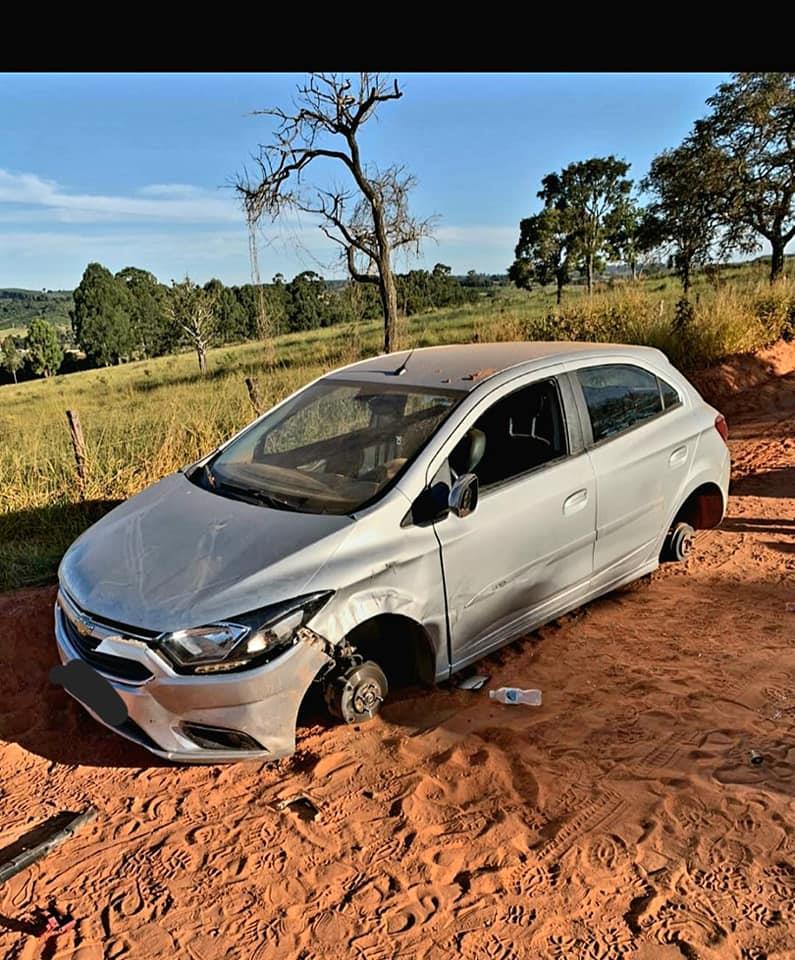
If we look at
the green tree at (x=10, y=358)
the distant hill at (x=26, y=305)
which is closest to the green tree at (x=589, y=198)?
the green tree at (x=10, y=358)

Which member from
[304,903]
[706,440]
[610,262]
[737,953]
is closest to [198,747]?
[304,903]

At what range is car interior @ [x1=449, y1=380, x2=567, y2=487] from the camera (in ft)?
11.8

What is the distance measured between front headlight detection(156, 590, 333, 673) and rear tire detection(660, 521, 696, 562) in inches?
127

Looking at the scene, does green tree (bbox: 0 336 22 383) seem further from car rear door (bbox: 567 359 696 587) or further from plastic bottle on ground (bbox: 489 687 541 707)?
plastic bottle on ground (bbox: 489 687 541 707)

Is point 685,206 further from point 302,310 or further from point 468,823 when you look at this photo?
point 302,310

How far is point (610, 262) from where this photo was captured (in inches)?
1491

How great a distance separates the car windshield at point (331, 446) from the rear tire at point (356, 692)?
0.75 metres

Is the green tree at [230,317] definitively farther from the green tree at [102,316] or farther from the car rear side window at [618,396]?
the car rear side window at [618,396]

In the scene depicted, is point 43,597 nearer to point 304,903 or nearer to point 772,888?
point 304,903

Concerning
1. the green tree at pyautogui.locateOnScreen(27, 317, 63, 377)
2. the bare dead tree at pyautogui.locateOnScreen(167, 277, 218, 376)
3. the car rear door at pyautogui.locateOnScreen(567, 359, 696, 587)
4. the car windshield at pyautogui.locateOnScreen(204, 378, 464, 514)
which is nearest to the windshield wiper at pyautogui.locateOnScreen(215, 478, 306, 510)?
the car windshield at pyautogui.locateOnScreen(204, 378, 464, 514)

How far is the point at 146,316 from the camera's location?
6619 cm

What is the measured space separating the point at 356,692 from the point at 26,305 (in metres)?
138

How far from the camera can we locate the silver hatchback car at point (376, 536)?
2805mm

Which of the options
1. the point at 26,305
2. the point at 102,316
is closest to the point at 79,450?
the point at 102,316
